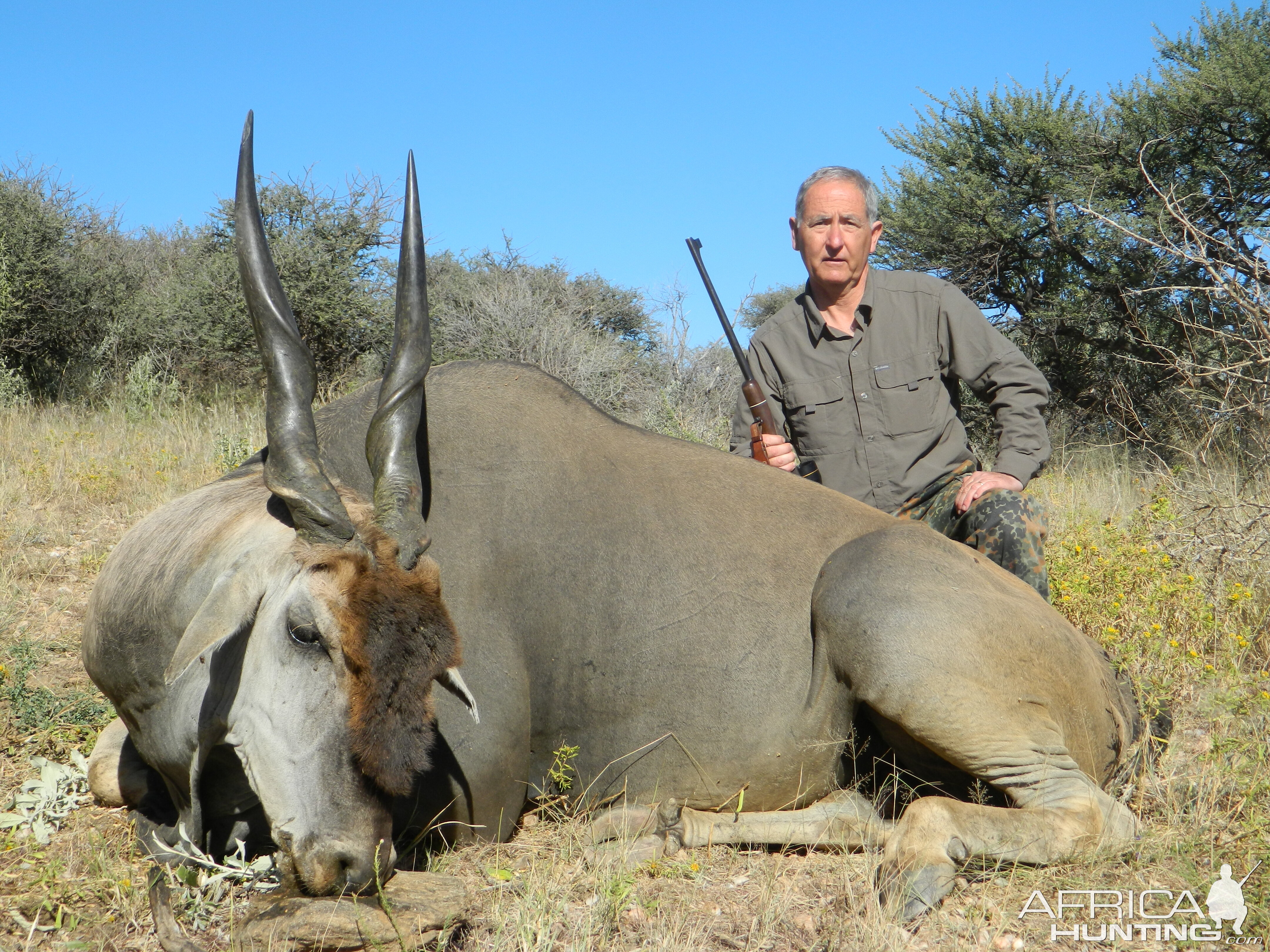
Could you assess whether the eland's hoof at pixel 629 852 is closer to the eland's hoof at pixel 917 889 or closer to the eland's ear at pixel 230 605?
the eland's hoof at pixel 917 889

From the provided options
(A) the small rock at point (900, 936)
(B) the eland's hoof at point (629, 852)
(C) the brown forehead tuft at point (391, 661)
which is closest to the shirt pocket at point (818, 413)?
Answer: (B) the eland's hoof at point (629, 852)

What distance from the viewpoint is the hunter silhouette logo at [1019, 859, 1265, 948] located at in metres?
2.88

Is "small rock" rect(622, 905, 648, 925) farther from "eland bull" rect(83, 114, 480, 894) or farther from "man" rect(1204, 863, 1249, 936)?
"man" rect(1204, 863, 1249, 936)

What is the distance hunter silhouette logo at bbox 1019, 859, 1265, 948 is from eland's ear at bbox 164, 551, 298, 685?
2.40 metres

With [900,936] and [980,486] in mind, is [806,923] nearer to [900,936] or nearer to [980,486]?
[900,936]

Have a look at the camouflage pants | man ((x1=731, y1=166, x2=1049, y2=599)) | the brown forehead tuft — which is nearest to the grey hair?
man ((x1=731, y1=166, x2=1049, y2=599))

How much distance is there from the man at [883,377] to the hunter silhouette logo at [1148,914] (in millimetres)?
1984

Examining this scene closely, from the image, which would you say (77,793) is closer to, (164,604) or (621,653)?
(164,604)

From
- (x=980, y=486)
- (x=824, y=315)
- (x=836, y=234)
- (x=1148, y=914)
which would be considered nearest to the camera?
(x=1148, y=914)

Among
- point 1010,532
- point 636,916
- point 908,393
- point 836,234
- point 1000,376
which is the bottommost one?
point 636,916

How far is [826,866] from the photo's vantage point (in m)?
3.50

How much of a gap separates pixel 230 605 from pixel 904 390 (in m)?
3.41

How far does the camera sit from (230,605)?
2.90 meters

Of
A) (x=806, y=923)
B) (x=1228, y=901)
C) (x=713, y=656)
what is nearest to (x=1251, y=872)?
(x=1228, y=901)
